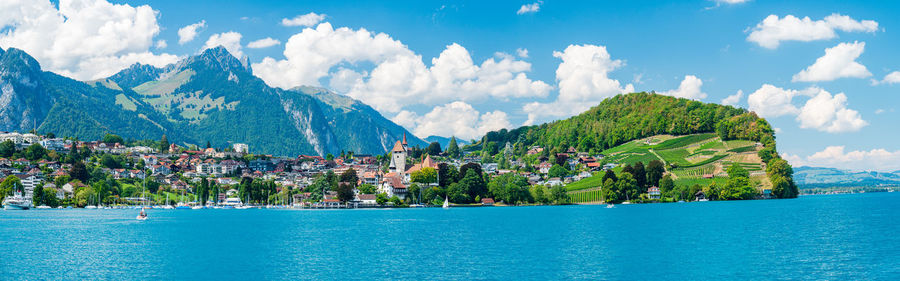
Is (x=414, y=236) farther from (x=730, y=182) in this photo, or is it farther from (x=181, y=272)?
(x=730, y=182)

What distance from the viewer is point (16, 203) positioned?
146125 mm

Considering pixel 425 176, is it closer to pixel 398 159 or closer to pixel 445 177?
pixel 445 177

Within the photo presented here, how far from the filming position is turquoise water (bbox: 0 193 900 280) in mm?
40781

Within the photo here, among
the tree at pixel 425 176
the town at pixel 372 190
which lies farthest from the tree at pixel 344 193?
the tree at pixel 425 176

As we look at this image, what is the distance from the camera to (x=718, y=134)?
19112 cm

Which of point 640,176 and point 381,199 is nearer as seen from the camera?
point 640,176

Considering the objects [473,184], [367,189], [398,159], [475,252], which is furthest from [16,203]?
[475,252]

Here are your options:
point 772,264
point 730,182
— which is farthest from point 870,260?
point 730,182

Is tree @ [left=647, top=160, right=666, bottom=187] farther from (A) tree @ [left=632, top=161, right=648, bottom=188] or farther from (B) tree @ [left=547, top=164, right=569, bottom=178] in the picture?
(B) tree @ [left=547, top=164, right=569, bottom=178]

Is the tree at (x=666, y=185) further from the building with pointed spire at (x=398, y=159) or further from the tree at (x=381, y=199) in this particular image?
the building with pointed spire at (x=398, y=159)

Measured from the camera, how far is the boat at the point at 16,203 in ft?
477

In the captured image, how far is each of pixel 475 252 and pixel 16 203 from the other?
133871 mm

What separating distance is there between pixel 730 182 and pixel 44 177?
166 meters

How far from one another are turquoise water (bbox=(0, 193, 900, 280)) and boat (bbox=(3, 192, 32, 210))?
80814mm
